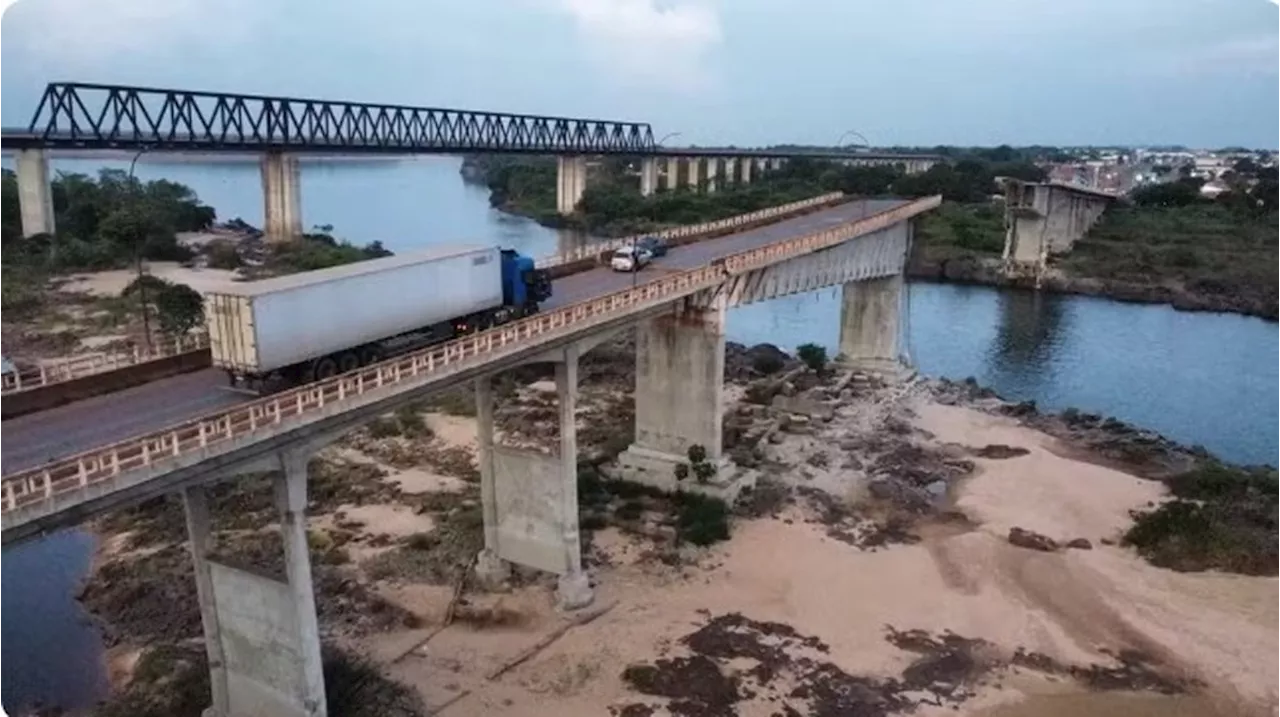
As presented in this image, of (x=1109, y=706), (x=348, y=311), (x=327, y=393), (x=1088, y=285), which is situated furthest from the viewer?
(x=1088, y=285)

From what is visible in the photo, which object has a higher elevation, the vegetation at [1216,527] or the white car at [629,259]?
the white car at [629,259]

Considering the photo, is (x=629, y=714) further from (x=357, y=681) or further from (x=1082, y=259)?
(x=1082, y=259)

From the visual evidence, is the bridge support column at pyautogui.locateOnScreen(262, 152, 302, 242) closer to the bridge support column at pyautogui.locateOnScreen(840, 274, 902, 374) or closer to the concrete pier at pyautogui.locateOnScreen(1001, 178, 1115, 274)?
the bridge support column at pyautogui.locateOnScreen(840, 274, 902, 374)

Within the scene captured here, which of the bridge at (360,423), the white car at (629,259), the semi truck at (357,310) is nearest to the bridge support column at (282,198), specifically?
the bridge at (360,423)

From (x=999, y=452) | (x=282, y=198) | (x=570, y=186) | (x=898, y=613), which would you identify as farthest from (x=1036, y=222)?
(x=898, y=613)

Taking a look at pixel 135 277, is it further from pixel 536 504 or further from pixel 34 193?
pixel 536 504

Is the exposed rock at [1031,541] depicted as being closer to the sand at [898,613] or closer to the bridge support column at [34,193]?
the sand at [898,613]
